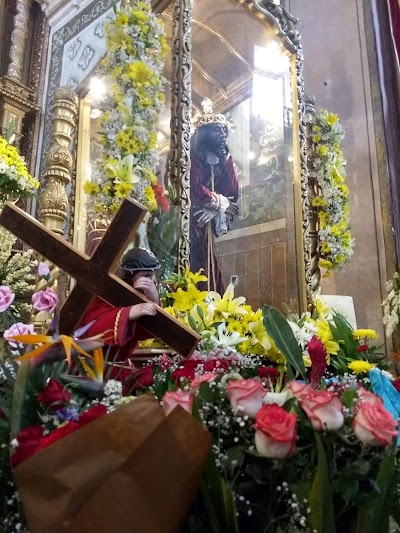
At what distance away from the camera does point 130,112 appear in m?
1.67

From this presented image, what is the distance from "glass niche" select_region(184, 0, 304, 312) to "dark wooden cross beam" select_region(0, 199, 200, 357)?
0.97 metres

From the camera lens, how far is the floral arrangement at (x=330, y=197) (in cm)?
236

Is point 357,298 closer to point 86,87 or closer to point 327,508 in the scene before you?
point 86,87

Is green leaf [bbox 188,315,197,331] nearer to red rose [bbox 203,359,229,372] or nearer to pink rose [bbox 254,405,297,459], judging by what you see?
red rose [bbox 203,359,229,372]

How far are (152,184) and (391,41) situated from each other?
2.41 m

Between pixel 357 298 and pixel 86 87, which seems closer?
pixel 86 87

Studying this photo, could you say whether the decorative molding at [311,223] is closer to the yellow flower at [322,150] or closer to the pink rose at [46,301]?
the yellow flower at [322,150]

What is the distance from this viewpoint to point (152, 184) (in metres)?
1.71

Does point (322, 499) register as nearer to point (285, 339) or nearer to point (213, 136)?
point (285, 339)

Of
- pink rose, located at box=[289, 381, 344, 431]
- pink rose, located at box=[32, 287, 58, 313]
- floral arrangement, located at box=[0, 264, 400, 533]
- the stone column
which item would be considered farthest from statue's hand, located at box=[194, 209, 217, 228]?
the stone column

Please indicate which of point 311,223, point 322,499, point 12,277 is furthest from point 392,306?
point 322,499

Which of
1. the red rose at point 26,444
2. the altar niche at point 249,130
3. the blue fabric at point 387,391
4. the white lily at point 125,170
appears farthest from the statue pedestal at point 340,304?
the red rose at point 26,444

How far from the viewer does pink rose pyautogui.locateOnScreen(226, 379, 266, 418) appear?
19.1 inches

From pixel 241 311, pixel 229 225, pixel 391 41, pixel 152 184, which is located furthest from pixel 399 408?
pixel 391 41
